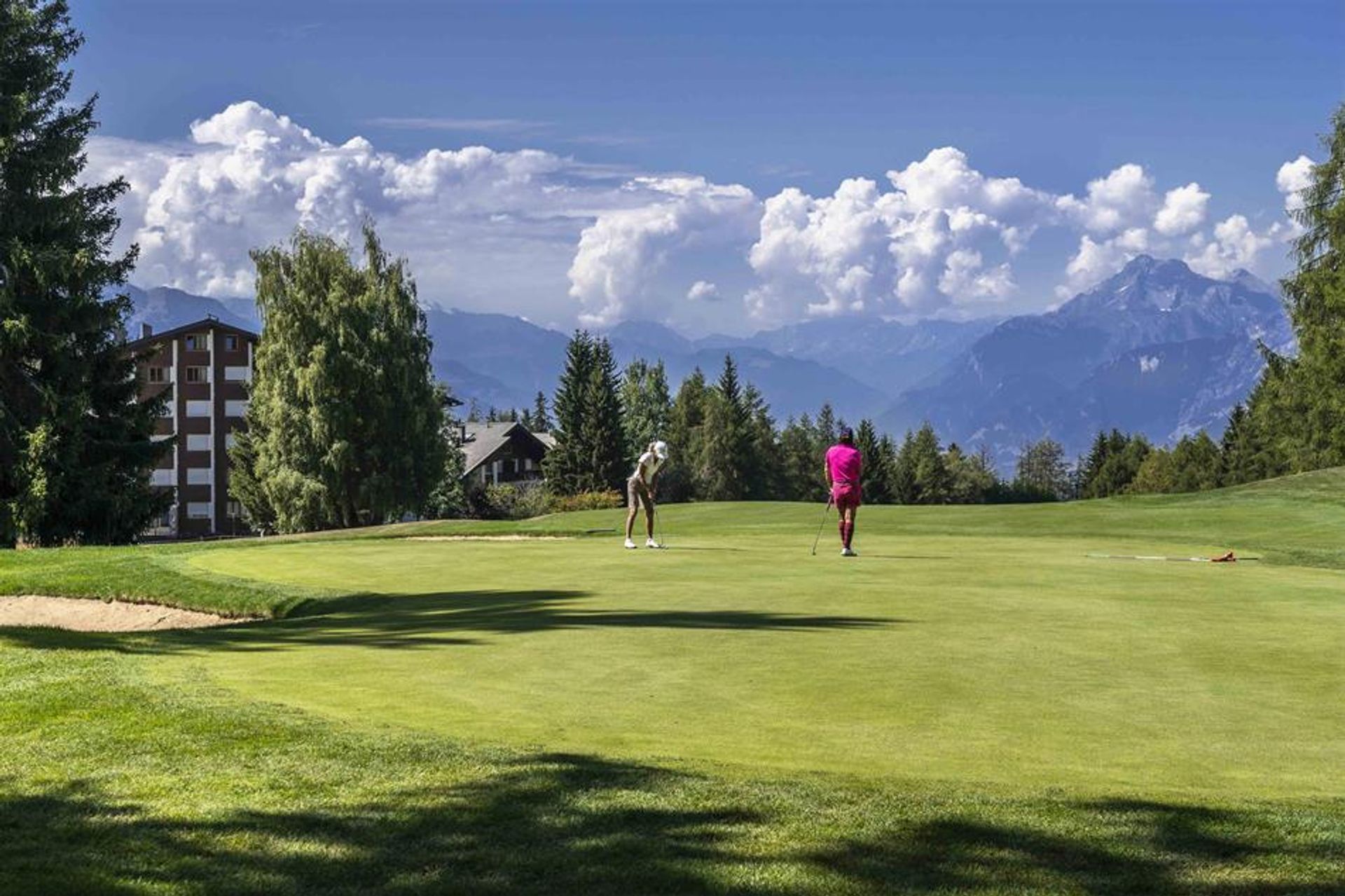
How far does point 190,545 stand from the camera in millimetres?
34219

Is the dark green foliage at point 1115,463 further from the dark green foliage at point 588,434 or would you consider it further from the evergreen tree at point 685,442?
the dark green foliage at point 588,434

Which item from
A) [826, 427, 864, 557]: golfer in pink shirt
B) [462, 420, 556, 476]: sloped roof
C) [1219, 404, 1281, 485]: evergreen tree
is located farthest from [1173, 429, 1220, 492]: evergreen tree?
[826, 427, 864, 557]: golfer in pink shirt

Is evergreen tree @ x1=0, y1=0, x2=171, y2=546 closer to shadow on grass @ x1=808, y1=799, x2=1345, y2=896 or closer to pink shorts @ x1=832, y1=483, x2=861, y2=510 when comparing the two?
pink shorts @ x1=832, y1=483, x2=861, y2=510

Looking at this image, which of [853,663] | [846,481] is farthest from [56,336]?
[853,663]

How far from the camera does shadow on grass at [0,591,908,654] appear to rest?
46.2 ft

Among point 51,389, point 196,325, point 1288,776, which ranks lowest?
point 1288,776

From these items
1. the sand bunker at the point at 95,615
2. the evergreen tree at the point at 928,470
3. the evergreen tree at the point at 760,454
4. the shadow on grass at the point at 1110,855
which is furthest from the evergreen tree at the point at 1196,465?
the shadow on grass at the point at 1110,855

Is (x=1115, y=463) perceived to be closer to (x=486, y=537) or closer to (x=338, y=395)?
(x=338, y=395)

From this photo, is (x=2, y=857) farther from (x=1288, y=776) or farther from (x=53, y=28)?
(x=53, y=28)

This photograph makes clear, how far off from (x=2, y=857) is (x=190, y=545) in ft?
96.8

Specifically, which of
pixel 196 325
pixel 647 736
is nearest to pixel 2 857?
pixel 647 736

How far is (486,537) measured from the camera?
36375 mm

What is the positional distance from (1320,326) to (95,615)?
69.0 metres

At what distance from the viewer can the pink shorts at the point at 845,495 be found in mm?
25805
